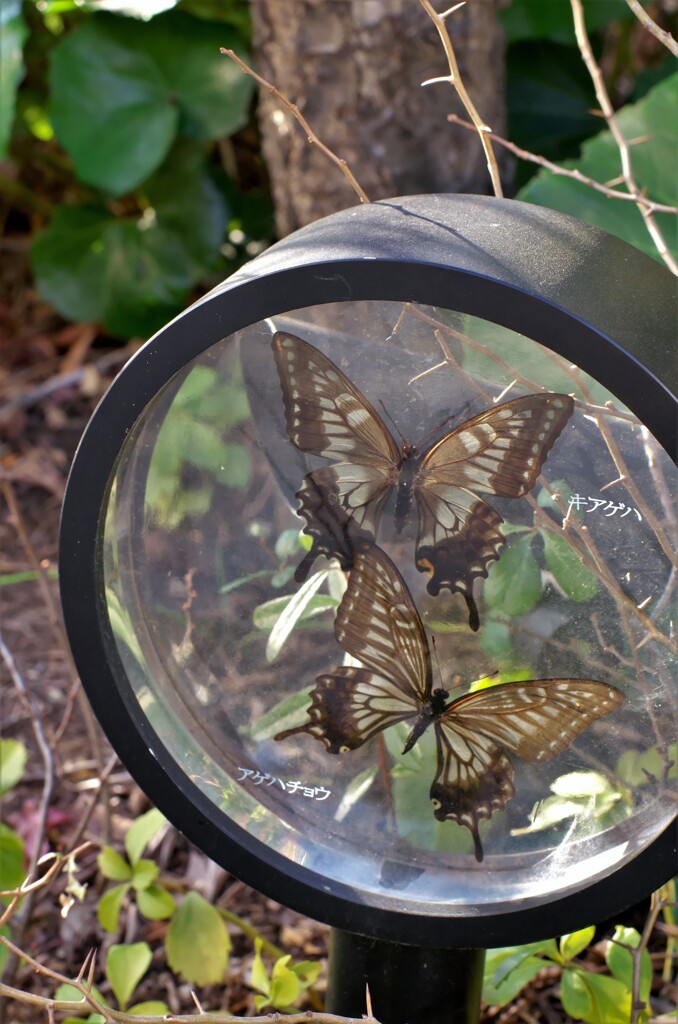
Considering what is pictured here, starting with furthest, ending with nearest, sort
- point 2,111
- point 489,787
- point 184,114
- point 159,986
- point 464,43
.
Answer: point 184,114 → point 2,111 → point 464,43 → point 159,986 → point 489,787

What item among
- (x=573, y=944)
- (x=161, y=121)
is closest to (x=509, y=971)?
(x=573, y=944)

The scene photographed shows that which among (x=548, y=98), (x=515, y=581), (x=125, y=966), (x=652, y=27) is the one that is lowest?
(x=125, y=966)

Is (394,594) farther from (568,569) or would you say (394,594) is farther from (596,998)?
(596,998)

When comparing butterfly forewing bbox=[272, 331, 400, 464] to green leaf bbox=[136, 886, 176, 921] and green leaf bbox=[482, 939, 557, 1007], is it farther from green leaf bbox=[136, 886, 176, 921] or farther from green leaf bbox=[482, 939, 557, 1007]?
green leaf bbox=[136, 886, 176, 921]

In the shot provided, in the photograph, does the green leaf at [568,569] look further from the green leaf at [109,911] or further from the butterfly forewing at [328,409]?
Result: the green leaf at [109,911]

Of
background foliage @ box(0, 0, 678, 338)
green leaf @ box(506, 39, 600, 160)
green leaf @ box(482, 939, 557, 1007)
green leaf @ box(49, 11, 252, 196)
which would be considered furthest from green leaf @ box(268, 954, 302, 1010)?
green leaf @ box(506, 39, 600, 160)

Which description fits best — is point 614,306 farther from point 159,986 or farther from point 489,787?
point 159,986

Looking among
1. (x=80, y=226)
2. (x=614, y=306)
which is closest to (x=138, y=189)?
(x=80, y=226)
